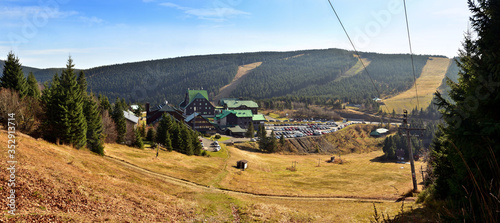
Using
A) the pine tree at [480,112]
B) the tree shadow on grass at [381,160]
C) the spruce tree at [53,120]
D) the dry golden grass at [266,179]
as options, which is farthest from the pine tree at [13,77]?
the tree shadow on grass at [381,160]

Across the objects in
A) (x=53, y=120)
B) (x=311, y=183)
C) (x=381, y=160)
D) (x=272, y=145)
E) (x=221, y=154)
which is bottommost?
(x=381, y=160)

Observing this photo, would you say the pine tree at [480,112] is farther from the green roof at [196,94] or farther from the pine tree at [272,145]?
the green roof at [196,94]

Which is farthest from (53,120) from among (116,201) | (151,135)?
(151,135)

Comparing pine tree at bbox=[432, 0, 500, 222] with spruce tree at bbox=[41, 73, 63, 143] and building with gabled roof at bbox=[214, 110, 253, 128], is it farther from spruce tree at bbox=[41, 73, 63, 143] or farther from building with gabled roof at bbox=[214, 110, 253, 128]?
building with gabled roof at bbox=[214, 110, 253, 128]

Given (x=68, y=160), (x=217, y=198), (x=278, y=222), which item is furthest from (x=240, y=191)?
(x=68, y=160)

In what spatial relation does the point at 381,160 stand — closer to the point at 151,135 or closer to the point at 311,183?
the point at 311,183
